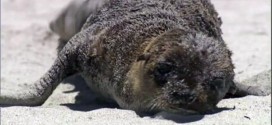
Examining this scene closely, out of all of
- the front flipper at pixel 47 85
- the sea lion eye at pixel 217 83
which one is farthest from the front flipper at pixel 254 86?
the front flipper at pixel 47 85

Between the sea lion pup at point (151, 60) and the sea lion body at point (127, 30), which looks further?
the sea lion body at point (127, 30)

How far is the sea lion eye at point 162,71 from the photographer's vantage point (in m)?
4.07

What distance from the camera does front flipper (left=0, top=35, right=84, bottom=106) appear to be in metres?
5.05

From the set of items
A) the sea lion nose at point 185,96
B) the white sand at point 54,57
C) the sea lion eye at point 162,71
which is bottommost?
the white sand at point 54,57

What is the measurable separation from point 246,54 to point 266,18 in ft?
7.11

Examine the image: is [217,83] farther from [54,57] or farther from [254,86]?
[54,57]

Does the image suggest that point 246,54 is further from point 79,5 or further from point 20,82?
point 20,82

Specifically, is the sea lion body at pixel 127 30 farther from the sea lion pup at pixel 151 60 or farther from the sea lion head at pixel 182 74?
the sea lion head at pixel 182 74

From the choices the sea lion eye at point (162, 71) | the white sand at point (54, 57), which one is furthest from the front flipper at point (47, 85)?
the sea lion eye at point (162, 71)

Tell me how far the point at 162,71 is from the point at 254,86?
68.1 inches

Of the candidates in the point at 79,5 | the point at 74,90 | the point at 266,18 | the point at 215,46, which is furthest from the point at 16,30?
the point at 215,46

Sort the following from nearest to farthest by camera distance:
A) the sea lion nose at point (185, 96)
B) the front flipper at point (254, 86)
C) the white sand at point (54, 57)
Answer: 1. the sea lion nose at point (185, 96)
2. the white sand at point (54, 57)
3. the front flipper at point (254, 86)

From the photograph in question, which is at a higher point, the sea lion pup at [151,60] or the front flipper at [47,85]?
the sea lion pup at [151,60]

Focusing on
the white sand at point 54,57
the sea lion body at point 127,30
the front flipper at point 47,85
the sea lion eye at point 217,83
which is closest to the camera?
the sea lion eye at point 217,83
